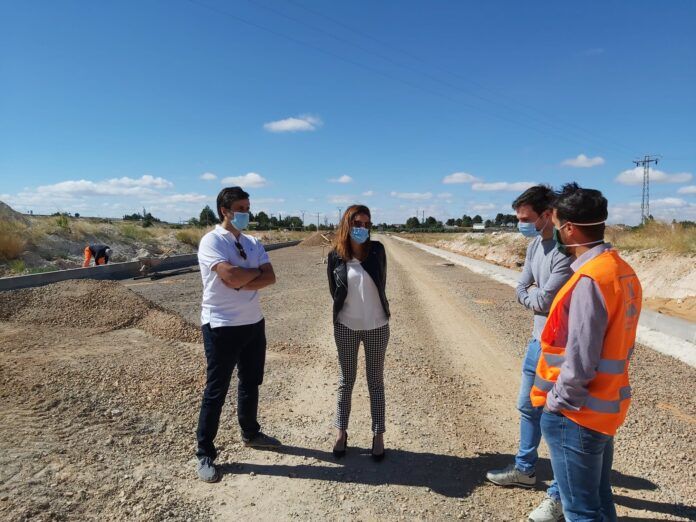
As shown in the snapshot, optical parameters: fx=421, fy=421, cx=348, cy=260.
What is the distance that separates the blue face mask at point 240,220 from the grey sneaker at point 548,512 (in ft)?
9.83

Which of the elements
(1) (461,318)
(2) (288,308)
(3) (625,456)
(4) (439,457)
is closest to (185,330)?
(2) (288,308)

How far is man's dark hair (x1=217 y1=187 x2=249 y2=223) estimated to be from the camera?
3504 millimetres

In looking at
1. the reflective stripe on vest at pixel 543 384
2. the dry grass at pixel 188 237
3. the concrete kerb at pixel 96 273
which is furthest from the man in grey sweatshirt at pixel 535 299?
the dry grass at pixel 188 237

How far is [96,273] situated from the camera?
14.2 meters

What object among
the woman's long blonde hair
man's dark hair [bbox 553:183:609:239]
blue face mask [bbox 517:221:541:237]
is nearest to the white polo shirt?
the woman's long blonde hair

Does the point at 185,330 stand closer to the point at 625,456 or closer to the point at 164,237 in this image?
the point at 625,456

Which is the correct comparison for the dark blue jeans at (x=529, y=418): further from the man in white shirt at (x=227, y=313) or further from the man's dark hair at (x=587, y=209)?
the man in white shirt at (x=227, y=313)

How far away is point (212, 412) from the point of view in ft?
10.7

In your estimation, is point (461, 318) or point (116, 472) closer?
point (116, 472)

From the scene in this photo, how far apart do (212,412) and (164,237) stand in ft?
104

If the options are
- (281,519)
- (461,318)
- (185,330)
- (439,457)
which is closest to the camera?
(281,519)

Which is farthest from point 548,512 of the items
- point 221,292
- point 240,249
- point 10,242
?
point 10,242

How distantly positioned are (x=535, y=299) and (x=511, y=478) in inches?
55.2

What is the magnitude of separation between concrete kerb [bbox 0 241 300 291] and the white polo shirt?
9532 mm
